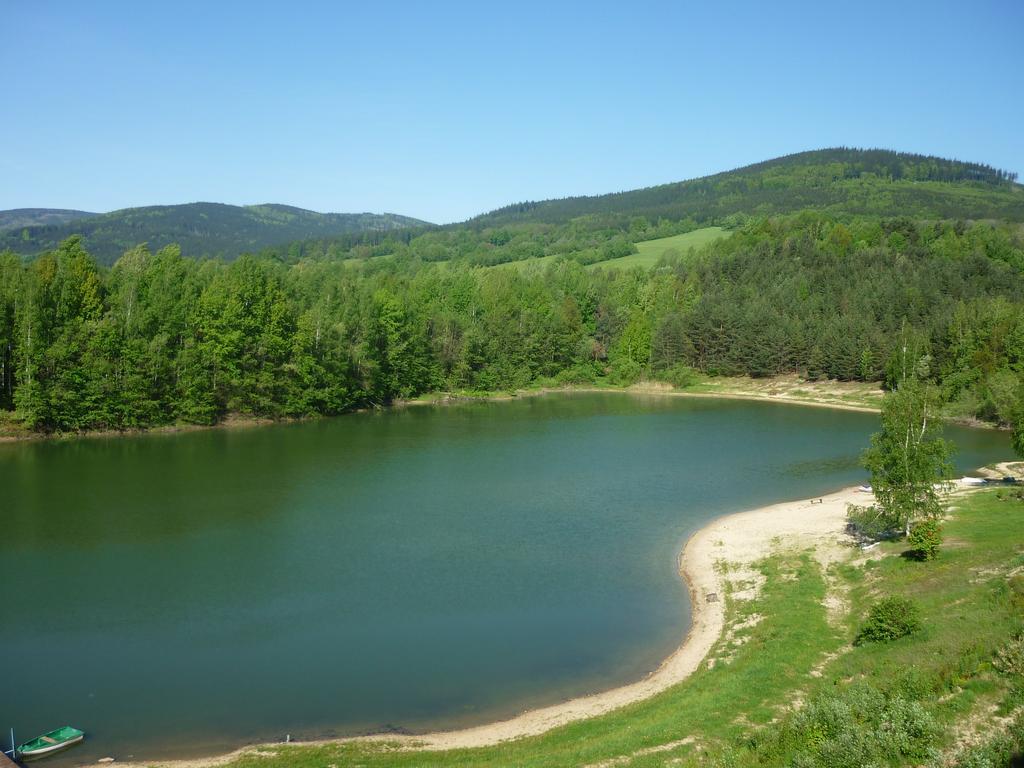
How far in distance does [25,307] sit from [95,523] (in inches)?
982

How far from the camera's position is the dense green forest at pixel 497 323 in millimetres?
52719

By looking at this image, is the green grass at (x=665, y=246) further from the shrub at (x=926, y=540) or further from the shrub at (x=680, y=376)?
the shrub at (x=926, y=540)

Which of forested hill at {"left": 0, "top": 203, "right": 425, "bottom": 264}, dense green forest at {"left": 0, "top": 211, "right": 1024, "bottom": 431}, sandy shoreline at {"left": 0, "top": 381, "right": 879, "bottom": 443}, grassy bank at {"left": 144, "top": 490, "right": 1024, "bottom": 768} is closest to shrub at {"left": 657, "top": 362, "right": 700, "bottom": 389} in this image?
dense green forest at {"left": 0, "top": 211, "right": 1024, "bottom": 431}

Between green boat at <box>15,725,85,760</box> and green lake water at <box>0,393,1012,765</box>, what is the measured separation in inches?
13.4

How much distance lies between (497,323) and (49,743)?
6717cm

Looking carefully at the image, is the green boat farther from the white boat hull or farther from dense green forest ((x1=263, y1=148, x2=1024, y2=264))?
dense green forest ((x1=263, y1=148, x2=1024, y2=264))

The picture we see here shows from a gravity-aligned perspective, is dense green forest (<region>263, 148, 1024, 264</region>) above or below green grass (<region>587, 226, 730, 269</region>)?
above

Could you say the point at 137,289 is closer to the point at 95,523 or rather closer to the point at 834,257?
the point at 95,523

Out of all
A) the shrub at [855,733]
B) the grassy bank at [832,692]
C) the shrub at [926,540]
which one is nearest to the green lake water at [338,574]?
the grassy bank at [832,692]

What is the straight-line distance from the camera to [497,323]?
81312 millimetres

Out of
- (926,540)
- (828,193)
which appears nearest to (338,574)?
(926,540)

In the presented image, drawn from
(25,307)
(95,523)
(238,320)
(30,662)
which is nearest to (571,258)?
(238,320)

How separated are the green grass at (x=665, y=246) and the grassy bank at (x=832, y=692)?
96.2m

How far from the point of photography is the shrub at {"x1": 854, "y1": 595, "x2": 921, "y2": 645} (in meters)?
17.8
